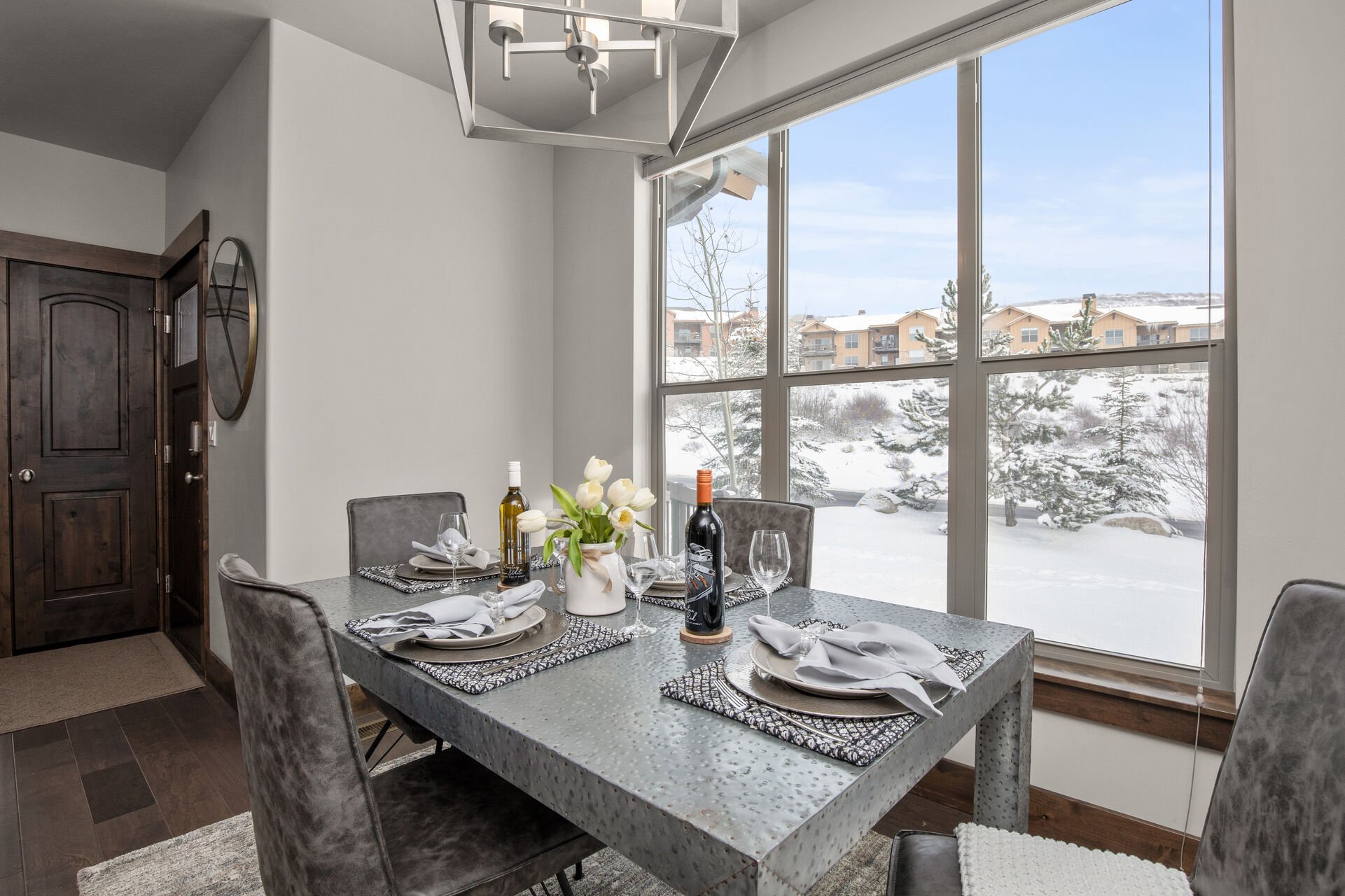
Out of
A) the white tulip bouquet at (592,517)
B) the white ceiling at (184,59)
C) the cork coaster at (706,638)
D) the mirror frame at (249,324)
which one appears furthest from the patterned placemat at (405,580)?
the white ceiling at (184,59)

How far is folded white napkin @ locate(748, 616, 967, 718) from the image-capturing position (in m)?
0.93

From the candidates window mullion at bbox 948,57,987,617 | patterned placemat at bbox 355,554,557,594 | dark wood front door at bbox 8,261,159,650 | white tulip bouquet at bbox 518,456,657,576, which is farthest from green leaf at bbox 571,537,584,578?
dark wood front door at bbox 8,261,159,650

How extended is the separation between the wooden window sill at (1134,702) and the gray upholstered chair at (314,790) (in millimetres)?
1357

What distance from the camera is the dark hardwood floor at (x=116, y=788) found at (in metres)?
1.89

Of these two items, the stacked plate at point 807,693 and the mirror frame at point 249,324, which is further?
the mirror frame at point 249,324

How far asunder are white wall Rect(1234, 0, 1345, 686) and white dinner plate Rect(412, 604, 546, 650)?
1729 mm

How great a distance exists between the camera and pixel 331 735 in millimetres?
840

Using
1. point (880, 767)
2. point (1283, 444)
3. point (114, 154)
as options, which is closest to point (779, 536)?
point (880, 767)

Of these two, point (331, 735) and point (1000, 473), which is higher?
Result: point (1000, 473)

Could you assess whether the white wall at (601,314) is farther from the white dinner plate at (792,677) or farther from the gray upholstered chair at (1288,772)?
the gray upholstered chair at (1288,772)

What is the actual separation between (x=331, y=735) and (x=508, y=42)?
139cm

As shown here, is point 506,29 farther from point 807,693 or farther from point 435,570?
point 807,693

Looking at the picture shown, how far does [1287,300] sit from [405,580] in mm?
2270

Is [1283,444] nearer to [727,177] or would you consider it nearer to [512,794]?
[512,794]
